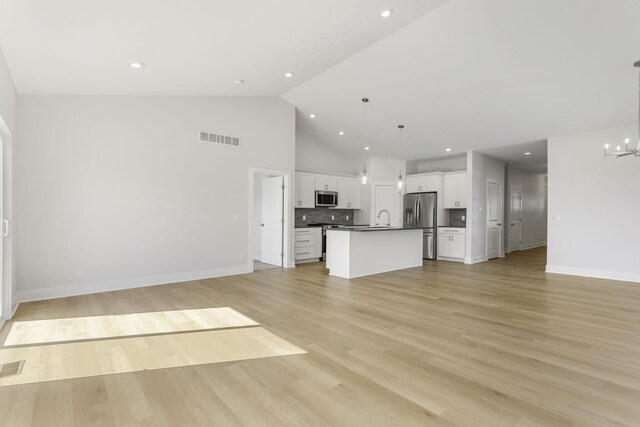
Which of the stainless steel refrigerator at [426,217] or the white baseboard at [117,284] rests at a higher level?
the stainless steel refrigerator at [426,217]

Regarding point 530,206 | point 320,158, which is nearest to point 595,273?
point 530,206

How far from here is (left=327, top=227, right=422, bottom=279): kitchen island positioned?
5957 millimetres

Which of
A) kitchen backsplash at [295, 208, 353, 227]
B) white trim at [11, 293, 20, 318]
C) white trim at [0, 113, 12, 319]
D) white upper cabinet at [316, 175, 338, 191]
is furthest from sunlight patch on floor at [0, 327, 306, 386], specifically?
white upper cabinet at [316, 175, 338, 191]

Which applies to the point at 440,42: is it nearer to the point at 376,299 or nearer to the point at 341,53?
the point at 341,53

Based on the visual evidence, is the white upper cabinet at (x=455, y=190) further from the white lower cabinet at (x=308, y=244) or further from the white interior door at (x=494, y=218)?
the white lower cabinet at (x=308, y=244)

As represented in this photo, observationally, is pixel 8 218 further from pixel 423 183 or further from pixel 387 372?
pixel 423 183

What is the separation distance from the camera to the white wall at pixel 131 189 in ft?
14.3

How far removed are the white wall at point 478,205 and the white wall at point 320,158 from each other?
318 centimetres

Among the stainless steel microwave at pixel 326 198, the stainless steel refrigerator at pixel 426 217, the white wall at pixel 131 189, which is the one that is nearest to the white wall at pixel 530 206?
the stainless steel refrigerator at pixel 426 217

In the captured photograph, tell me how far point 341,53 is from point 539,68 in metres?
2.84

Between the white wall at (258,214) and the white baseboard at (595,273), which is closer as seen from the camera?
the white baseboard at (595,273)

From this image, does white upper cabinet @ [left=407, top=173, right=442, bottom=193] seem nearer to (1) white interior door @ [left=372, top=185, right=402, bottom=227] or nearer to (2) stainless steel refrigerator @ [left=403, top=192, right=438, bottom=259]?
(2) stainless steel refrigerator @ [left=403, top=192, right=438, bottom=259]

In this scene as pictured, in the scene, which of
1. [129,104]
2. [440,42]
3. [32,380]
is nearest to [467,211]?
[440,42]

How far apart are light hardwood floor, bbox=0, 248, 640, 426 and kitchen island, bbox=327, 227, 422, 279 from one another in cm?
149
